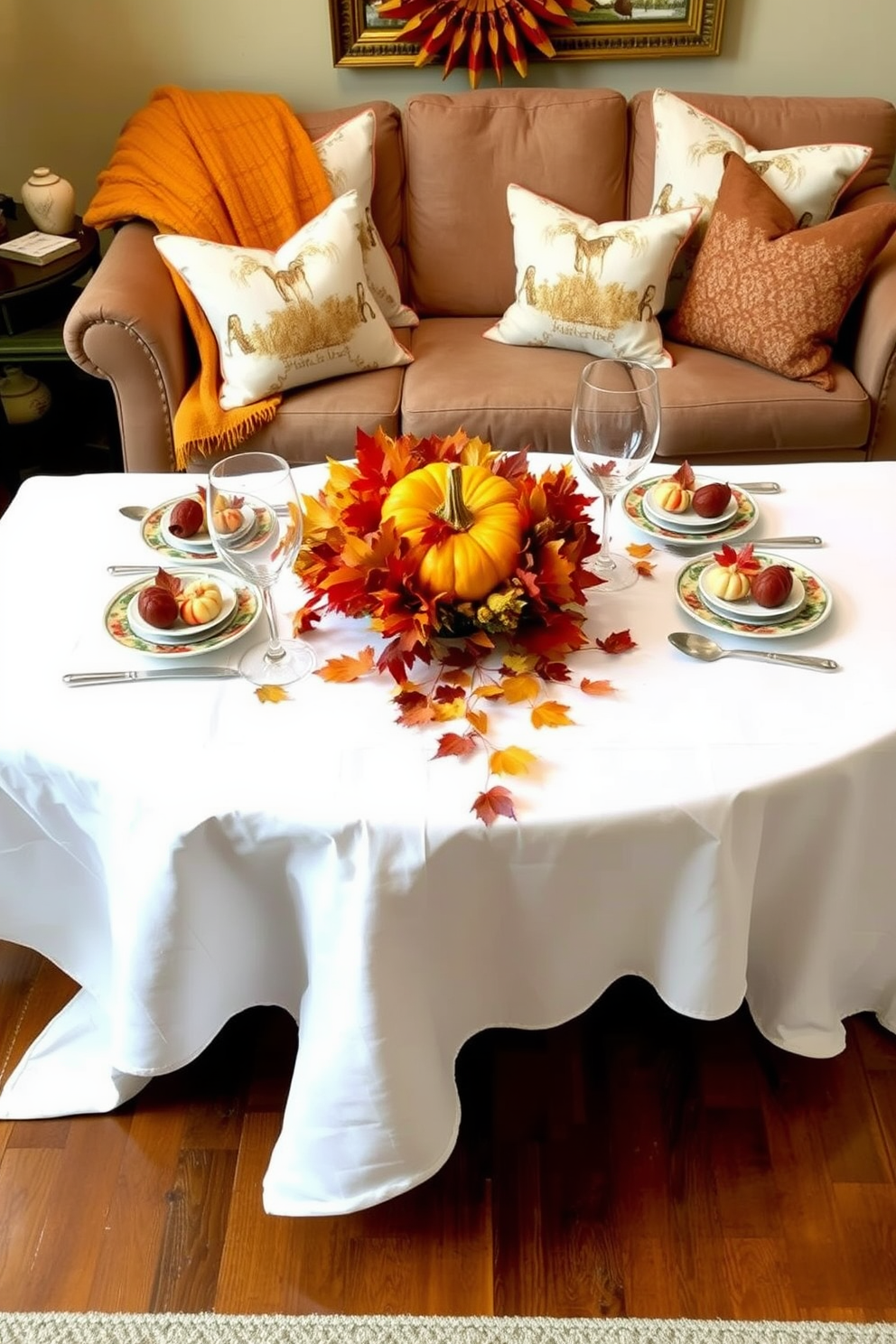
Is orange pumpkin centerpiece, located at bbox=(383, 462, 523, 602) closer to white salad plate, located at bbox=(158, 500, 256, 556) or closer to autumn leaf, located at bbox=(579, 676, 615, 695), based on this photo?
autumn leaf, located at bbox=(579, 676, 615, 695)

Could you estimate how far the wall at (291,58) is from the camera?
2.65m

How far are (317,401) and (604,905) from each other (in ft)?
4.68

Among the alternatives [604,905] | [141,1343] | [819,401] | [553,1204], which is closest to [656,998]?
[553,1204]

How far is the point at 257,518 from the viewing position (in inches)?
45.2

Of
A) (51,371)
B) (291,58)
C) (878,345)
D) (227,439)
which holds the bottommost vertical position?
(51,371)

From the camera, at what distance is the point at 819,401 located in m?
2.27

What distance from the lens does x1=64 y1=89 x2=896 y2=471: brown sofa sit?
2.23 meters

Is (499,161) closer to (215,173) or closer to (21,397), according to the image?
(215,173)

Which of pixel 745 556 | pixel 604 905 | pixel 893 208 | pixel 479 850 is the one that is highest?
pixel 893 208

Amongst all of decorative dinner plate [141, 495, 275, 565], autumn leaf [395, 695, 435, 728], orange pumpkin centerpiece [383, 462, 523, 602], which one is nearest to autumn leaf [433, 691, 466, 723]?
autumn leaf [395, 695, 435, 728]

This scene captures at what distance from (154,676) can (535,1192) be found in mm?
808

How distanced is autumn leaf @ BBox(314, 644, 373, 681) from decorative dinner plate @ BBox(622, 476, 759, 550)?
0.44 metres

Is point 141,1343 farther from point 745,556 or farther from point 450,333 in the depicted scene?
point 450,333

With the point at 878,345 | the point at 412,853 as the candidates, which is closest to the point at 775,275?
the point at 878,345
